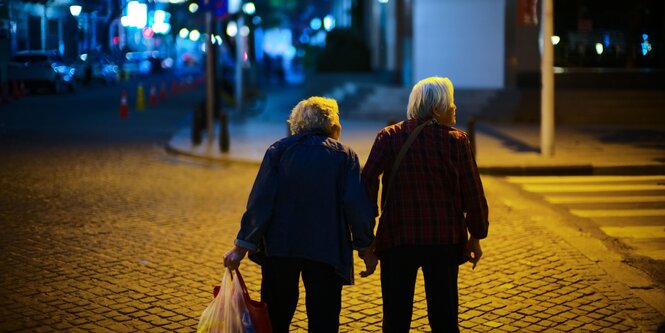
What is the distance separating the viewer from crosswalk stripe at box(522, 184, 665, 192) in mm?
12781

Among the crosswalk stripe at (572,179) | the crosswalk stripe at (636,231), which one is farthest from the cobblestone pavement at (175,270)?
the crosswalk stripe at (572,179)

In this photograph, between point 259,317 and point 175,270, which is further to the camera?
point 175,270

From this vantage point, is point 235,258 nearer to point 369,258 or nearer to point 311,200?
point 311,200

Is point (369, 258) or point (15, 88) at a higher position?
point (15, 88)

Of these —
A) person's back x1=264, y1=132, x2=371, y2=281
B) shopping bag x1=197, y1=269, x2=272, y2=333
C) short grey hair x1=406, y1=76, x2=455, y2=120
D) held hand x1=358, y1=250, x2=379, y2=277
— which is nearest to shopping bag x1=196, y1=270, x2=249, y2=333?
shopping bag x1=197, y1=269, x2=272, y2=333

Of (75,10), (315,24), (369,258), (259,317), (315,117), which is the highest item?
(315,24)

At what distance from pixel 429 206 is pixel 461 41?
24233mm

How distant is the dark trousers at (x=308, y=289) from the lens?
475 cm

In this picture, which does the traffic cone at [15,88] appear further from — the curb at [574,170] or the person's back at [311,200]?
the person's back at [311,200]

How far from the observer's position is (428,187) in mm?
4809

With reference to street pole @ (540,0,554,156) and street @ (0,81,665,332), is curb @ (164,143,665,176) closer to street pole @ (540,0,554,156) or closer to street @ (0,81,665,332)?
street @ (0,81,665,332)

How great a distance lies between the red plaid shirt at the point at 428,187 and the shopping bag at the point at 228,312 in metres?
0.80

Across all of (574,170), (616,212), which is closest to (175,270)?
(616,212)

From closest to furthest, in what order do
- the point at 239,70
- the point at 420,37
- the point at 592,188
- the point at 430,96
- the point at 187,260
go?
1. the point at 430,96
2. the point at 187,260
3. the point at 592,188
4. the point at 239,70
5. the point at 420,37
